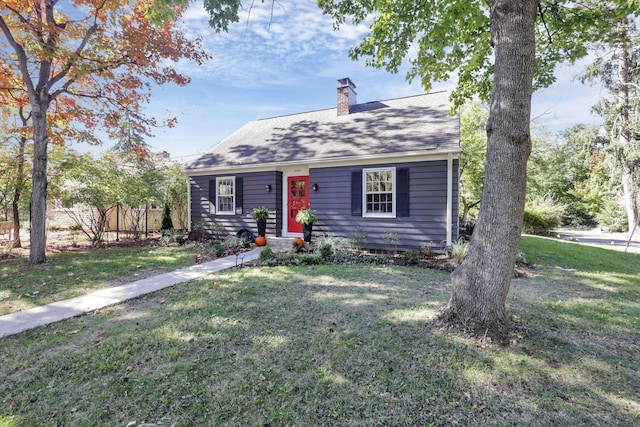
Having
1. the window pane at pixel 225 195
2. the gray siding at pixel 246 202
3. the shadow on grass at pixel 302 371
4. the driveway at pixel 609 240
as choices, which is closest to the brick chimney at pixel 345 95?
the gray siding at pixel 246 202

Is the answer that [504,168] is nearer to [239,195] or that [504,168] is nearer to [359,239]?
[359,239]

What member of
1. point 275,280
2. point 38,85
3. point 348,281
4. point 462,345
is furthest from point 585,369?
point 38,85

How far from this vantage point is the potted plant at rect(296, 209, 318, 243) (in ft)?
29.6

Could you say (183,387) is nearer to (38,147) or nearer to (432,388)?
(432,388)

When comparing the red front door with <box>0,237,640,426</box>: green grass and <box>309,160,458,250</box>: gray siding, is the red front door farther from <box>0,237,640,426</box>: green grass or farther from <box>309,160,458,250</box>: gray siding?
<box>0,237,640,426</box>: green grass

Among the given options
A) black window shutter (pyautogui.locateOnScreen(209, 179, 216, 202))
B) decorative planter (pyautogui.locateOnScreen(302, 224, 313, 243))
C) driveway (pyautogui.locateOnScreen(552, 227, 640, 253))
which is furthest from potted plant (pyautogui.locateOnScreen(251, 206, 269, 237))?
driveway (pyautogui.locateOnScreen(552, 227, 640, 253))

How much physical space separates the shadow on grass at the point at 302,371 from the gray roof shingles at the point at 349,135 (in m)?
5.37

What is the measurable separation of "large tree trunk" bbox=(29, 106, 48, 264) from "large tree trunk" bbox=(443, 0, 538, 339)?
9105 mm

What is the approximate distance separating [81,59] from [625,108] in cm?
2225

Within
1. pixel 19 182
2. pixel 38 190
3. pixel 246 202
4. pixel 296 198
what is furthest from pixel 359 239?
pixel 19 182

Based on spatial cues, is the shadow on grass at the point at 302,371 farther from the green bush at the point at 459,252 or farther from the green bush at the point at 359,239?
the green bush at the point at 359,239

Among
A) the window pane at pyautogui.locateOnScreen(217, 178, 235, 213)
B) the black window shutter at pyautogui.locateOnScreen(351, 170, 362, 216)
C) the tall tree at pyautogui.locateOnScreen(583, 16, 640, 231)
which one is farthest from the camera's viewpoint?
the tall tree at pyautogui.locateOnScreen(583, 16, 640, 231)

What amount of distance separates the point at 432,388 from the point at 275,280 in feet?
11.4

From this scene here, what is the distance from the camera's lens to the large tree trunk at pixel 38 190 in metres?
7.11
